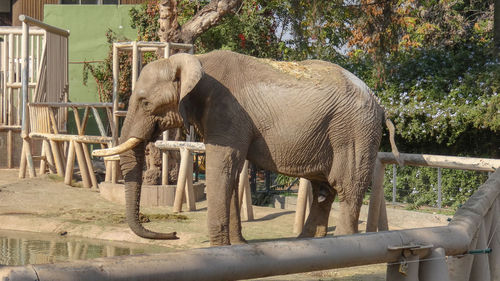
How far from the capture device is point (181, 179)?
9.98 metres

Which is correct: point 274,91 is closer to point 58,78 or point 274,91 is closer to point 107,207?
point 107,207

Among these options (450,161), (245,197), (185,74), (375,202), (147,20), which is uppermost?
(147,20)

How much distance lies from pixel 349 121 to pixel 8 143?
8525 mm

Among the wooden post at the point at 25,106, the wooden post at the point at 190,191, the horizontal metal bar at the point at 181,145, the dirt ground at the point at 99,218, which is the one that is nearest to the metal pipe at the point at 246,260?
the dirt ground at the point at 99,218

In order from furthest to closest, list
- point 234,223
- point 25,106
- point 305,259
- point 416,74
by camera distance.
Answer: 1. point 416,74
2. point 25,106
3. point 234,223
4. point 305,259

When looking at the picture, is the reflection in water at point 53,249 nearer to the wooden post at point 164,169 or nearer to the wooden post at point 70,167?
the wooden post at point 164,169

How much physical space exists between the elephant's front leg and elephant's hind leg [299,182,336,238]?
120 cm

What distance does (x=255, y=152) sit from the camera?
6.87m

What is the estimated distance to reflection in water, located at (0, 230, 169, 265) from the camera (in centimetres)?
Answer: 771

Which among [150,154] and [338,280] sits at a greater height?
[150,154]

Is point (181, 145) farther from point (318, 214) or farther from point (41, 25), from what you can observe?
point (41, 25)

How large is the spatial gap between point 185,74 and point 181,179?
3.70m

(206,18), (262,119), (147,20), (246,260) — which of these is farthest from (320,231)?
(147,20)

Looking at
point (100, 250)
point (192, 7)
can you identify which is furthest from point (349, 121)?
point (192, 7)
